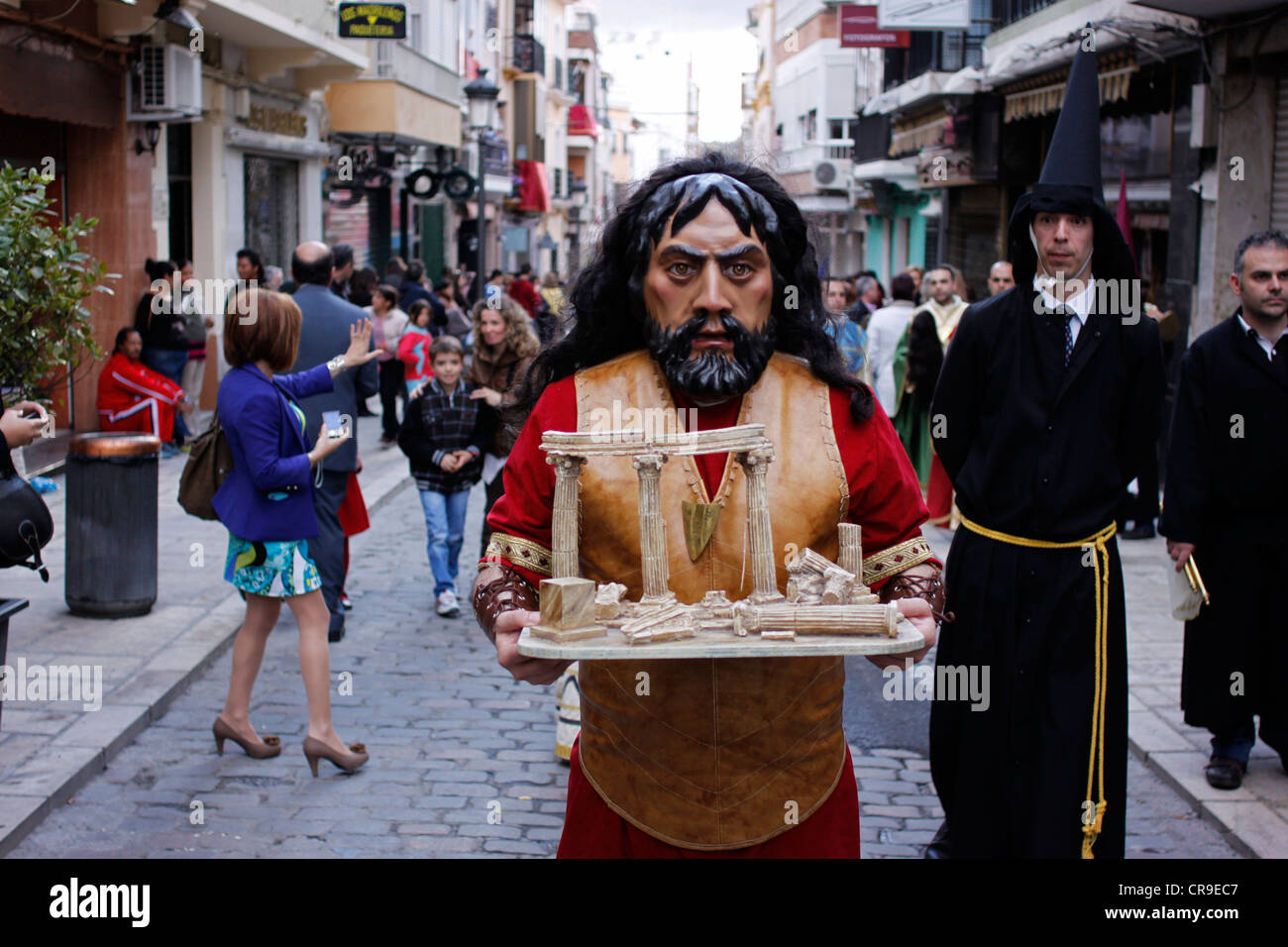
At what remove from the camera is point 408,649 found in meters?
7.68

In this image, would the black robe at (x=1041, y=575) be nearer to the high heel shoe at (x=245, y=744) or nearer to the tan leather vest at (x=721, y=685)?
the tan leather vest at (x=721, y=685)

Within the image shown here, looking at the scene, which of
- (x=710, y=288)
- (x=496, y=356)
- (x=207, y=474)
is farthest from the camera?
(x=496, y=356)

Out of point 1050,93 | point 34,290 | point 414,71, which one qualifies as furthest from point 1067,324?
point 414,71

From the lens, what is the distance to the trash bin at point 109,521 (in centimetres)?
754

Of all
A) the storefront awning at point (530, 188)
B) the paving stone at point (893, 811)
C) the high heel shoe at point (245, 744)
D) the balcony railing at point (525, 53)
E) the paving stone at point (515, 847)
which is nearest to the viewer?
the paving stone at point (515, 847)

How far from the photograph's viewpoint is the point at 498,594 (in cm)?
284

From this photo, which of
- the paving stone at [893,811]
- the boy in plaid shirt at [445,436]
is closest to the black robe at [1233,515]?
the paving stone at [893,811]

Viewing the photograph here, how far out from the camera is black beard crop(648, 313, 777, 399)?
2805mm

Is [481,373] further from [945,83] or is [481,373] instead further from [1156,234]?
[945,83]

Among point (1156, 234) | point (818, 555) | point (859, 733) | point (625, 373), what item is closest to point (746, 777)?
point (818, 555)

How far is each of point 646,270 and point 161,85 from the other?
40.4ft

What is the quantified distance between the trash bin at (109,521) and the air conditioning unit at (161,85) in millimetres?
7231

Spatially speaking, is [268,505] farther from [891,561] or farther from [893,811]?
[891,561]

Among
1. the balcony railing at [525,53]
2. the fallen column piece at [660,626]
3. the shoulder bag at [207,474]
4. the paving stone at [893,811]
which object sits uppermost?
the balcony railing at [525,53]
